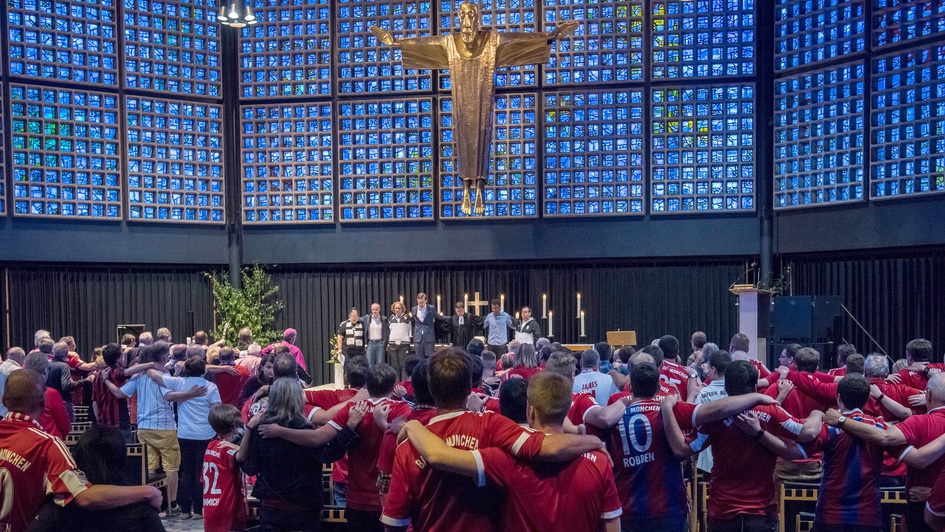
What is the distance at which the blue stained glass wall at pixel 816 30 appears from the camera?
14836 mm

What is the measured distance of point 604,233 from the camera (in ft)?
55.2

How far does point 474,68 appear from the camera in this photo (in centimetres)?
1556

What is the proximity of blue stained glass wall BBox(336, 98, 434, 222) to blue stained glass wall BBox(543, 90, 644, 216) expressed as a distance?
2.41 meters

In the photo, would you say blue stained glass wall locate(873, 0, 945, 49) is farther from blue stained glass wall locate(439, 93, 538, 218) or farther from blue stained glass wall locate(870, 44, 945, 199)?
blue stained glass wall locate(439, 93, 538, 218)

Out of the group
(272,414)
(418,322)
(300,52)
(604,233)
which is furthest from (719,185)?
(272,414)

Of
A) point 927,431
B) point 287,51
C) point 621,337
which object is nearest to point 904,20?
point 621,337

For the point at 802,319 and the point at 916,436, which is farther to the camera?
the point at 802,319

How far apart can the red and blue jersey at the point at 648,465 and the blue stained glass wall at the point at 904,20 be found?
38.6ft

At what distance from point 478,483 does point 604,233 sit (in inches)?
546

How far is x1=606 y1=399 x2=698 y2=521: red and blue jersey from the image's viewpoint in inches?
186

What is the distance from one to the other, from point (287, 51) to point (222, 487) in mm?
13559

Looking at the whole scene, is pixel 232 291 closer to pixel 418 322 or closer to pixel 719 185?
pixel 418 322

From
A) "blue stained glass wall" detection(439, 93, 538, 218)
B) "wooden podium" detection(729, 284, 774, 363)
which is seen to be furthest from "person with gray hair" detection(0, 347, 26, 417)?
"wooden podium" detection(729, 284, 774, 363)

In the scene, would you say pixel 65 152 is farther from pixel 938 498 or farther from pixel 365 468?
pixel 938 498
